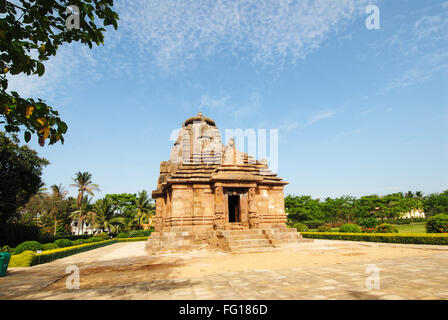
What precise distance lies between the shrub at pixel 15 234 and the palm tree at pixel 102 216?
56.9ft

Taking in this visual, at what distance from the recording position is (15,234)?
77.5ft

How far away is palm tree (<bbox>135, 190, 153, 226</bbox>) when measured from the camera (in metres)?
47.9

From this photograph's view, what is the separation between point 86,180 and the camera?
150 ft

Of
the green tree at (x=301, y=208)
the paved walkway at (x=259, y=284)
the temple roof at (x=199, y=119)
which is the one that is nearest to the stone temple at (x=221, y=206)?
the paved walkway at (x=259, y=284)

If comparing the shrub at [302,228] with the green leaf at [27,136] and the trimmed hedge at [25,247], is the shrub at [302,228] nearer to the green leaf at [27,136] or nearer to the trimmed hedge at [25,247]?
the trimmed hedge at [25,247]

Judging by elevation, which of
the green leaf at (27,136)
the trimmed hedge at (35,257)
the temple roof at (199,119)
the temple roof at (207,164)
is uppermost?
the temple roof at (199,119)

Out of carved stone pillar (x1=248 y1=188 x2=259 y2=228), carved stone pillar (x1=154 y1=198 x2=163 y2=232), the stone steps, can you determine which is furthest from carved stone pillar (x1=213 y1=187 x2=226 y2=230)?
carved stone pillar (x1=154 y1=198 x2=163 y2=232)

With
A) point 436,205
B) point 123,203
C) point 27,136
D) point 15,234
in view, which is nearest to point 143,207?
point 123,203

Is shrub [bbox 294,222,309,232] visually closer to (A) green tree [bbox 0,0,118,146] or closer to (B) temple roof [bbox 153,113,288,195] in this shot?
(B) temple roof [bbox 153,113,288,195]

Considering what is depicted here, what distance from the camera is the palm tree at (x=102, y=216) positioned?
43341 millimetres

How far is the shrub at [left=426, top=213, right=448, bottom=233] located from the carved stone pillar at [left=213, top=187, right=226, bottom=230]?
1405cm

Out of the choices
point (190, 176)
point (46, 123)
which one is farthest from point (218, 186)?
point (46, 123)

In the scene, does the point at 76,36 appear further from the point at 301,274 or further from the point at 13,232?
the point at 13,232

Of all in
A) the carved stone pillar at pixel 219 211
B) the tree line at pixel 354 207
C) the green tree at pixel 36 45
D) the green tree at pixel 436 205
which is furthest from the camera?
the green tree at pixel 436 205
